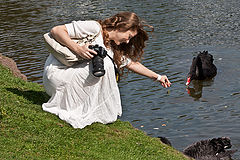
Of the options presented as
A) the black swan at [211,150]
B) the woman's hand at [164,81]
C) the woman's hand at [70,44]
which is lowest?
the black swan at [211,150]

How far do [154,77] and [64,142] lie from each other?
177cm

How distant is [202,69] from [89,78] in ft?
20.4

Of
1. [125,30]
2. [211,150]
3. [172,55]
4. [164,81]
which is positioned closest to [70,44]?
[125,30]

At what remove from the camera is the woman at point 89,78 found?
594 centimetres

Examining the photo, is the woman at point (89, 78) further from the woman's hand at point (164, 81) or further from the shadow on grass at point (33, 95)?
the shadow on grass at point (33, 95)

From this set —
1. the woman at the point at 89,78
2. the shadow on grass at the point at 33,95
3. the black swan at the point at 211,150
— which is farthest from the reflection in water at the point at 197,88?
the woman at the point at 89,78

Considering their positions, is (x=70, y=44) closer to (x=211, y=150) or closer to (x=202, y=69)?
(x=211, y=150)

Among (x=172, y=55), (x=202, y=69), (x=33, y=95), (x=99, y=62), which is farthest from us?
(x=172, y=55)

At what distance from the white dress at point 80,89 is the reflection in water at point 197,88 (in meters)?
4.71

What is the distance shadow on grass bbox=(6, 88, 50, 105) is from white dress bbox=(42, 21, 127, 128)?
0.68m

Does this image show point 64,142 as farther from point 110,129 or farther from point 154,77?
point 154,77

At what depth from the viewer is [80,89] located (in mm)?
6086

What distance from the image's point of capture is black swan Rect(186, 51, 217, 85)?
1166cm

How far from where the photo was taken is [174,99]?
10.3 m
